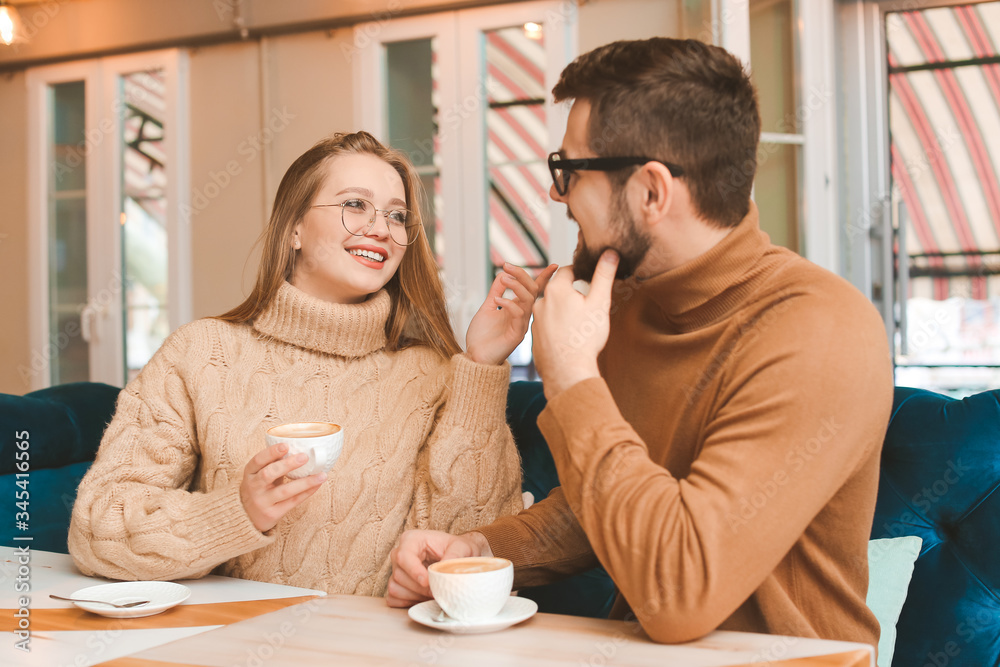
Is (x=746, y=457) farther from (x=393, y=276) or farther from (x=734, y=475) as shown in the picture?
(x=393, y=276)

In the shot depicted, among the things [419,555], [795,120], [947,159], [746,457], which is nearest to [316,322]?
[419,555]

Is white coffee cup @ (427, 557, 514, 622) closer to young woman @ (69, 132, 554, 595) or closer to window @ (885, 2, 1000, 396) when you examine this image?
young woman @ (69, 132, 554, 595)

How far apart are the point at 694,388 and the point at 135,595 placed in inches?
31.2

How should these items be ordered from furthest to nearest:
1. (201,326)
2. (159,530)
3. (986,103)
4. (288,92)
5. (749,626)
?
(288,92) < (986,103) < (201,326) < (159,530) < (749,626)

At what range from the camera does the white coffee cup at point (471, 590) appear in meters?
0.89

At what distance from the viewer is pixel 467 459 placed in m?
1.45

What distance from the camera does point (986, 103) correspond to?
3412 millimetres

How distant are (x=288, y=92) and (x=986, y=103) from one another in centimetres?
291

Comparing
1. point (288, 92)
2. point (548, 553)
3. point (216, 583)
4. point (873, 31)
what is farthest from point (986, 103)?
point (216, 583)

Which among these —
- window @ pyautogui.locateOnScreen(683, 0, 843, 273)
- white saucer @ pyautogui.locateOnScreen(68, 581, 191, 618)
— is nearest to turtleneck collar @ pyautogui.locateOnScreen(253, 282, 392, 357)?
white saucer @ pyautogui.locateOnScreen(68, 581, 191, 618)

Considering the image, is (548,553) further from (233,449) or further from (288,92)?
(288,92)

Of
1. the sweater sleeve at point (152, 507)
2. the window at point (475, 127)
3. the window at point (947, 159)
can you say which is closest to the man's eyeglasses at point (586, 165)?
the sweater sleeve at point (152, 507)

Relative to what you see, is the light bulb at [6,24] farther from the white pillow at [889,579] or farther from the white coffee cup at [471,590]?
the white pillow at [889,579]

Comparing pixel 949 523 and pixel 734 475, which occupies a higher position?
pixel 734 475
